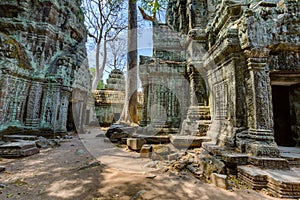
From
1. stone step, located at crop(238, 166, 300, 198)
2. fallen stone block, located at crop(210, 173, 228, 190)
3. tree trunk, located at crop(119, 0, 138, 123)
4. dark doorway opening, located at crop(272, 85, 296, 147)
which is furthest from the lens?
tree trunk, located at crop(119, 0, 138, 123)

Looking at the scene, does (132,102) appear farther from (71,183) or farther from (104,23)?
(104,23)

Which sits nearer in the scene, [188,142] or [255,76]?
[255,76]

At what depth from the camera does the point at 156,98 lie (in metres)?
6.81

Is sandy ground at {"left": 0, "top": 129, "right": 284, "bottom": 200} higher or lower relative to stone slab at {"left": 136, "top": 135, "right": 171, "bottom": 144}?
lower

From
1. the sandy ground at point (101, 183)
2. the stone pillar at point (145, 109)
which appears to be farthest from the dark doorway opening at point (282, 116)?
the stone pillar at point (145, 109)

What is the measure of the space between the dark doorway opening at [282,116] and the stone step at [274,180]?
7.89ft

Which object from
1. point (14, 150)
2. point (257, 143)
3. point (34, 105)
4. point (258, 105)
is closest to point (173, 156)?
point (257, 143)

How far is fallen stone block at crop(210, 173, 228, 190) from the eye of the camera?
2.87 metres

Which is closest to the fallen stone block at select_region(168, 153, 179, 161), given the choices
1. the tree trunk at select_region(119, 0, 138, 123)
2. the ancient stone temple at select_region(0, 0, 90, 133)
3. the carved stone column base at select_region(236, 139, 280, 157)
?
the carved stone column base at select_region(236, 139, 280, 157)

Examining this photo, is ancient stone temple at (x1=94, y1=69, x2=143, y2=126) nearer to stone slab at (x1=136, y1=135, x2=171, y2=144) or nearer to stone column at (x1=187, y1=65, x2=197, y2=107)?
stone column at (x1=187, y1=65, x2=197, y2=107)

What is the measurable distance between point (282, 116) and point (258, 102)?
7.90ft

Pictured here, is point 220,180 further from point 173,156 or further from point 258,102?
Answer: point 258,102

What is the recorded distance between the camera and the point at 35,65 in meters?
8.17

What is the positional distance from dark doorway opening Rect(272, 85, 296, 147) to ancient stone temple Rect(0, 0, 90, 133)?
31.4 feet
